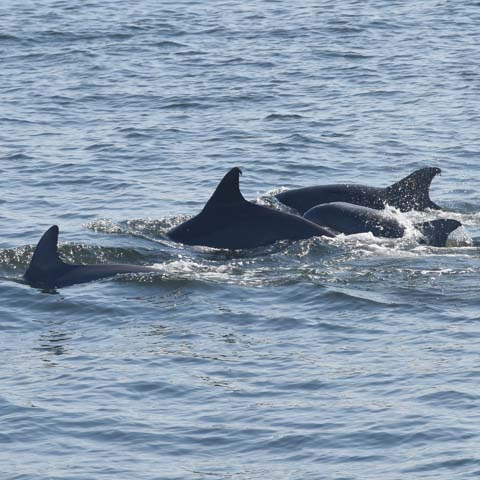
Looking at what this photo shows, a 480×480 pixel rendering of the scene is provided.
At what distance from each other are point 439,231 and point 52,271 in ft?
15.6

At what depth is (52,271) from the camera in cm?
1683

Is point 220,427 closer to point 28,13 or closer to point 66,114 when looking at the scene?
point 66,114

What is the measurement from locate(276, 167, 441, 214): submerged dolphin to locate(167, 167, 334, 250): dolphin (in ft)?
5.50

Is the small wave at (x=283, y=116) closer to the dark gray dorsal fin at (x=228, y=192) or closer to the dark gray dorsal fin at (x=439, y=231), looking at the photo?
the dark gray dorsal fin at (x=228, y=192)

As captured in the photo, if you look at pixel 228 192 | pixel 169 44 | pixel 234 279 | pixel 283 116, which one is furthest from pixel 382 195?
pixel 169 44

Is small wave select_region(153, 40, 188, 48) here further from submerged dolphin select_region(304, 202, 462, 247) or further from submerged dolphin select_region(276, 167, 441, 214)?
submerged dolphin select_region(304, 202, 462, 247)

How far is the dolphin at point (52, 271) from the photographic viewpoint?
16.7 meters

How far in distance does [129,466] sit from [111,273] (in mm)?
5278

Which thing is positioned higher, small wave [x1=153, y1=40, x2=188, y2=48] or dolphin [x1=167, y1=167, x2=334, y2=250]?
small wave [x1=153, y1=40, x2=188, y2=48]

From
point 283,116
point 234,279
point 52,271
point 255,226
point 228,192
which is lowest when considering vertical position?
point 283,116

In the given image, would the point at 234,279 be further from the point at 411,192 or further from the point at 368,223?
the point at 411,192

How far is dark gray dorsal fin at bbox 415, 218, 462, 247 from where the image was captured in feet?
60.7

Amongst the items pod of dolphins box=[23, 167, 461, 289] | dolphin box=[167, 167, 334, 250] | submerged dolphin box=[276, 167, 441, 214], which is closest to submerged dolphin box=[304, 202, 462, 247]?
pod of dolphins box=[23, 167, 461, 289]

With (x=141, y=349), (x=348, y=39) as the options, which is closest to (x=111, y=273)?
(x=141, y=349)
